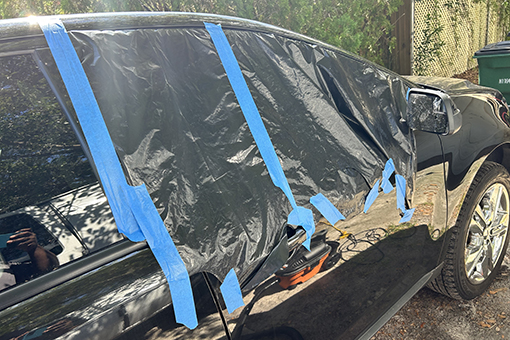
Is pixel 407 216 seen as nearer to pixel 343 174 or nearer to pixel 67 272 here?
pixel 343 174

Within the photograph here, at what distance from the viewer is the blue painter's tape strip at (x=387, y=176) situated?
1970 mm

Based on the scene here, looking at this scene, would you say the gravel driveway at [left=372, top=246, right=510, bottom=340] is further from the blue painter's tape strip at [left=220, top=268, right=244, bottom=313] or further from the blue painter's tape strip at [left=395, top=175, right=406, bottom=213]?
the blue painter's tape strip at [left=220, top=268, right=244, bottom=313]

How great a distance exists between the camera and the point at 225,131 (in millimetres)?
1558

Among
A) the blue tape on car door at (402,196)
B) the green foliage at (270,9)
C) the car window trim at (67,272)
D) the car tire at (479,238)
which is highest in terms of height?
the green foliage at (270,9)

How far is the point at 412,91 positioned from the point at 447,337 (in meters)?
1.52

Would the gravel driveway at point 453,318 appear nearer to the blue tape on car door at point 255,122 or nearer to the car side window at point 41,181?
the blue tape on car door at point 255,122

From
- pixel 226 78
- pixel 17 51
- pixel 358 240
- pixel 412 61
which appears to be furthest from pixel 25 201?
pixel 412 61

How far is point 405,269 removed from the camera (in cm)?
220

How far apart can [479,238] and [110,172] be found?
97.5 inches

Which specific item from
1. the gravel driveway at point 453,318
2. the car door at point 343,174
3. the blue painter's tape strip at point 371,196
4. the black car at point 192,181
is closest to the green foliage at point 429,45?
the gravel driveway at point 453,318

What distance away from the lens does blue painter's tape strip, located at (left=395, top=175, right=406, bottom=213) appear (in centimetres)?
206

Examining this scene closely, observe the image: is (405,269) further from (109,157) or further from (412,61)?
(412,61)

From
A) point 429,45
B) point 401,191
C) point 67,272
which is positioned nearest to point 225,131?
point 67,272

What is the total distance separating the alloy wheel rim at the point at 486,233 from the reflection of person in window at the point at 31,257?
8.09 ft
